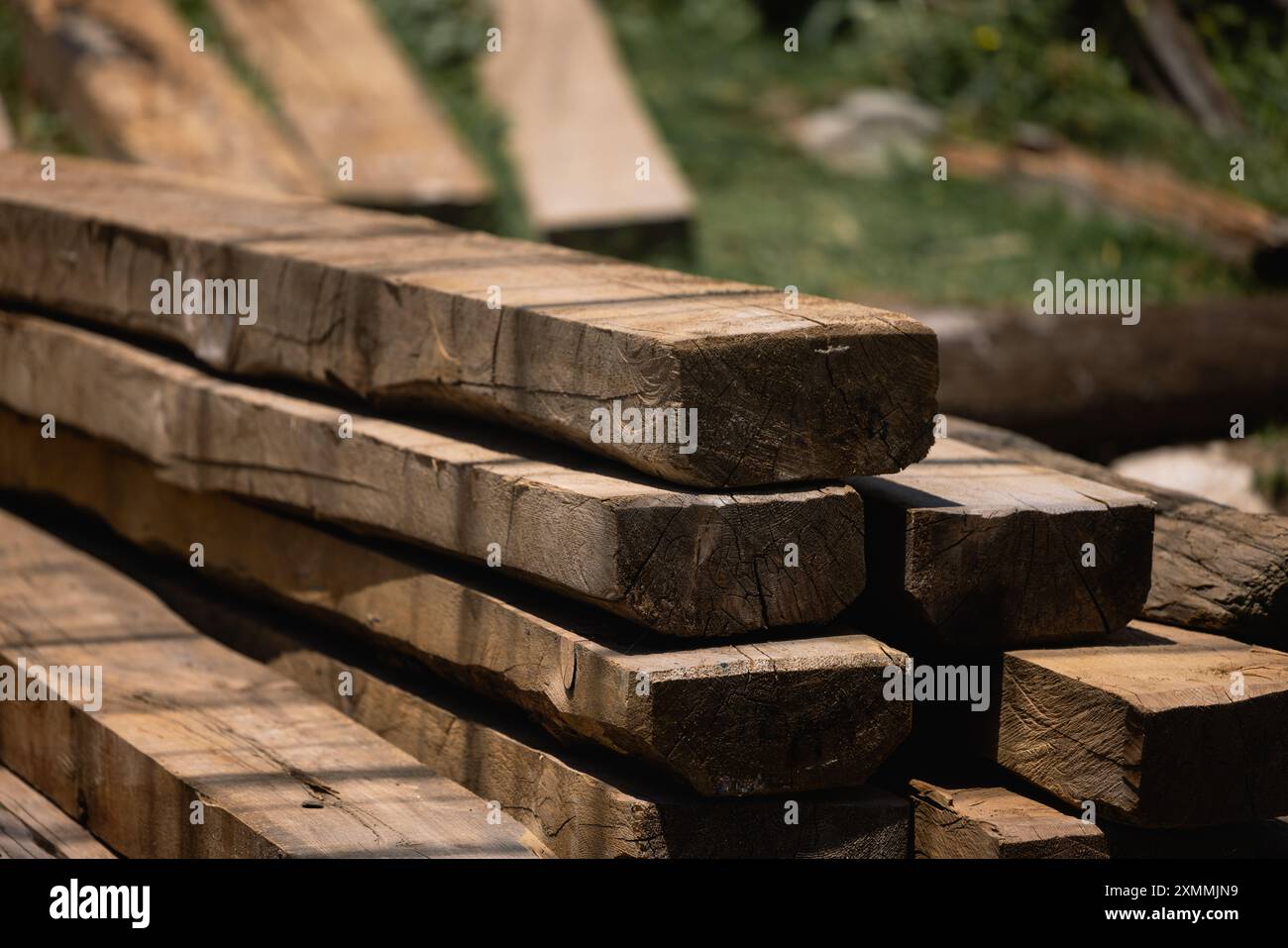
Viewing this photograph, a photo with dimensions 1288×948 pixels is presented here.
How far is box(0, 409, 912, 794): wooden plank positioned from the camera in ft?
9.25

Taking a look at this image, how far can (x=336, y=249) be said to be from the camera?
12.7 feet

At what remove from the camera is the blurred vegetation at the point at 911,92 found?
805 cm

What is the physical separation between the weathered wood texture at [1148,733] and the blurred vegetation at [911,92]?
4452 mm

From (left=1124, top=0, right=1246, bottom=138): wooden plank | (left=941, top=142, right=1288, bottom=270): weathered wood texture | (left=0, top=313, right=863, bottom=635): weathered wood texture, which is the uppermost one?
(left=1124, top=0, right=1246, bottom=138): wooden plank

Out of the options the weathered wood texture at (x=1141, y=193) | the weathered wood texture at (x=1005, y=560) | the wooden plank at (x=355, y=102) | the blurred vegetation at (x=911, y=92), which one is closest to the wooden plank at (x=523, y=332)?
the weathered wood texture at (x=1005, y=560)

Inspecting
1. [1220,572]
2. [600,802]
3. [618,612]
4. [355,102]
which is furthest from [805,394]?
[355,102]

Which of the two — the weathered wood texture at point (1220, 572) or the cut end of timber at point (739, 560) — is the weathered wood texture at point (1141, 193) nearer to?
the weathered wood texture at point (1220, 572)

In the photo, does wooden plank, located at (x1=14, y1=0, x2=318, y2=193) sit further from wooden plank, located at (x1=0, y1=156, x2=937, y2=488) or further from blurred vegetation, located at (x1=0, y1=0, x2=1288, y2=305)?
wooden plank, located at (x1=0, y1=156, x2=937, y2=488)

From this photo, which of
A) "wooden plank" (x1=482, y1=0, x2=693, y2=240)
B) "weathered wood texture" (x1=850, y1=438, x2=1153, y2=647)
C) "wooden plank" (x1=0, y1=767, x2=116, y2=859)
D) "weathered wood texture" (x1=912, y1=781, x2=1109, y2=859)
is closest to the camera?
"weathered wood texture" (x1=912, y1=781, x2=1109, y2=859)

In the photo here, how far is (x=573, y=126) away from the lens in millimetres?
8383

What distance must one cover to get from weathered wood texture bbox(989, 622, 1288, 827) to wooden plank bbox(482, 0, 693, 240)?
16.2 feet

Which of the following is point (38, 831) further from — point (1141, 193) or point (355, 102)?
point (1141, 193)

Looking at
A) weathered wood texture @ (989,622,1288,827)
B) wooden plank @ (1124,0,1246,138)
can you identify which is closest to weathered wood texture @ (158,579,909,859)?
weathered wood texture @ (989,622,1288,827)

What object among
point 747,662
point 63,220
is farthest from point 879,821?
point 63,220
